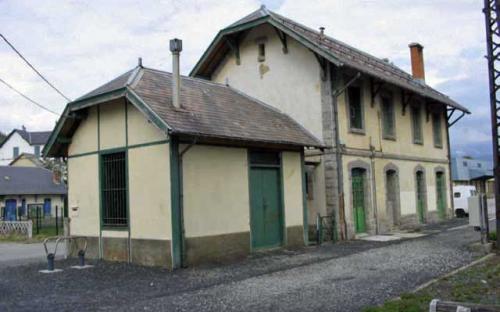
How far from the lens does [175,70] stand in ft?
40.4

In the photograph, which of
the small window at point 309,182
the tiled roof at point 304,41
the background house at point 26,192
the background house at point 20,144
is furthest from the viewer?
the background house at point 20,144

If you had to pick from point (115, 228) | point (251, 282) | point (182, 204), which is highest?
point (182, 204)

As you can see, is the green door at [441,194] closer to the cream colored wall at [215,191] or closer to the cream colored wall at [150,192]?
the cream colored wall at [215,191]

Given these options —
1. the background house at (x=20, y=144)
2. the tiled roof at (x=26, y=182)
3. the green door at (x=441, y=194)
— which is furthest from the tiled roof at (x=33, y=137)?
the green door at (x=441, y=194)

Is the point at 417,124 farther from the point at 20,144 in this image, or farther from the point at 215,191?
the point at 20,144

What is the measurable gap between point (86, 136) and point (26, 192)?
25613 mm

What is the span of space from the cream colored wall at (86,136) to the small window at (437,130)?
613 inches

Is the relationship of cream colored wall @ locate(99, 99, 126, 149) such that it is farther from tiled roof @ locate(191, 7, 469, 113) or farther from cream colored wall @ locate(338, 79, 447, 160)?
cream colored wall @ locate(338, 79, 447, 160)

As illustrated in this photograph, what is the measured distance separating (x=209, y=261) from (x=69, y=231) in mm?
4693

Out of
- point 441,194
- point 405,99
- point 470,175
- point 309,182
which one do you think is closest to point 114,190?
point 309,182

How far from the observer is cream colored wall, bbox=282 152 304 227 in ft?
47.8

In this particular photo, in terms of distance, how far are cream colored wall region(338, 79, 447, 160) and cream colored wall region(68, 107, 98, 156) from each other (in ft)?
24.0

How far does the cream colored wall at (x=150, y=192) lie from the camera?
38.0 feet

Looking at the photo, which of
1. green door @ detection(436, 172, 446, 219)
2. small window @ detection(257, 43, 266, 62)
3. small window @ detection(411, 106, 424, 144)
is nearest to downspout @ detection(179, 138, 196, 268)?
small window @ detection(257, 43, 266, 62)
